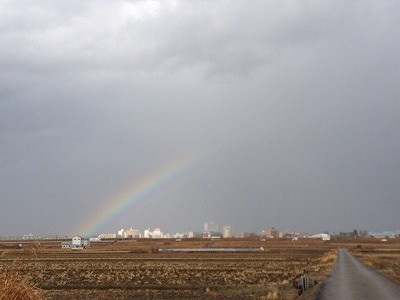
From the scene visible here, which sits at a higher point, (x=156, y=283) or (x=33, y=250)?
(x=33, y=250)

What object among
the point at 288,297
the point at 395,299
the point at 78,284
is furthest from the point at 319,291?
the point at 78,284

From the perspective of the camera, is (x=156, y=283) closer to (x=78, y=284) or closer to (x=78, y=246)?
(x=78, y=284)

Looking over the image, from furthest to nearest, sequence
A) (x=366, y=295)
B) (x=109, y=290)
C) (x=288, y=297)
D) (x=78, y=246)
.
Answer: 1. (x=78, y=246)
2. (x=109, y=290)
3. (x=288, y=297)
4. (x=366, y=295)

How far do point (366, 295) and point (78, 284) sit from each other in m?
21.5

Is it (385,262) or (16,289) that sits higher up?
→ (16,289)

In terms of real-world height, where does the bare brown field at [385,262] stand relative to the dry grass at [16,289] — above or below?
below

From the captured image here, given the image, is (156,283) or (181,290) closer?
(181,290)

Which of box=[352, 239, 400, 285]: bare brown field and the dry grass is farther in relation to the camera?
box=[352, 239, 400, 285]: bare brown field

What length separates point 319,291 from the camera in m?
26.2

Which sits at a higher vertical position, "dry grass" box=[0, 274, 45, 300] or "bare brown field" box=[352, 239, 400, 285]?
"dry grass" box=[0, 274, 45, 300]

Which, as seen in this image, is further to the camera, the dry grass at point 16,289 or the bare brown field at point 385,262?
the bare brown field at point 385,262

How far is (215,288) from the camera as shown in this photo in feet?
109

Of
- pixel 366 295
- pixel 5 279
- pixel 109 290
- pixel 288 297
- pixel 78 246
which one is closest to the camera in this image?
pixel 5 279

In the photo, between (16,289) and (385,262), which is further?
(385,262)
